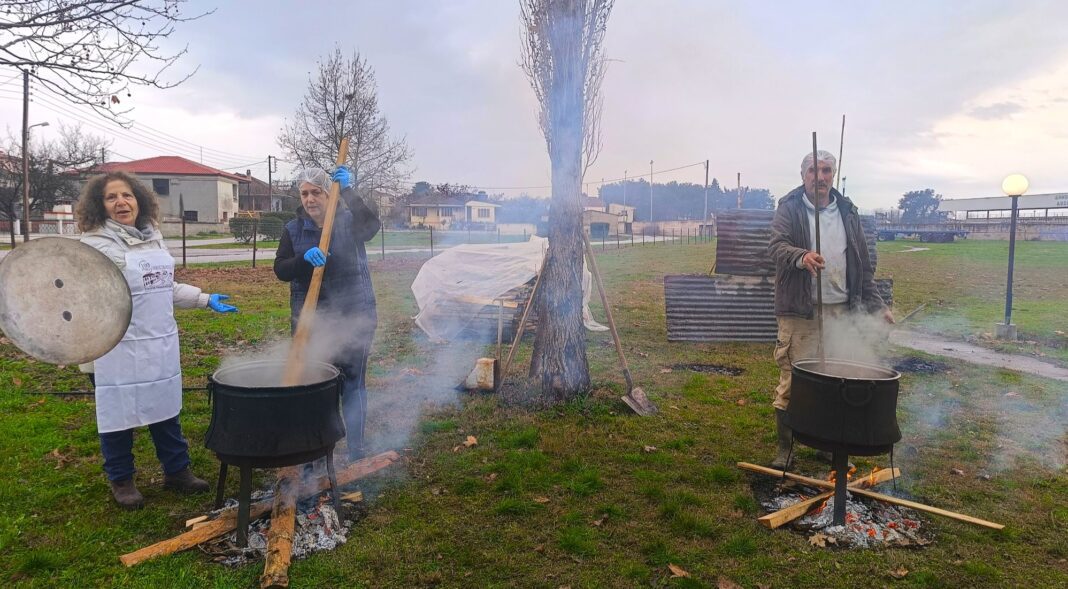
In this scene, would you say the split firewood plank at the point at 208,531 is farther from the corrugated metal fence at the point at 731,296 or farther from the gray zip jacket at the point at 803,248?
the corrugated metal fence at the point at 731,296

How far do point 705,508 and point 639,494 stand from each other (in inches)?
15.8

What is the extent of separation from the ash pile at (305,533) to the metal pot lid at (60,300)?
3.57 ft

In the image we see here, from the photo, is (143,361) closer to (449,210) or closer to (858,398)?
(858,398)

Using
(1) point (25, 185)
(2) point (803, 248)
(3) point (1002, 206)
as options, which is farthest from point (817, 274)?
(3) point (1002, 206)

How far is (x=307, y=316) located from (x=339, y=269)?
505mm

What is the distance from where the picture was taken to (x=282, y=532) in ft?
9.59

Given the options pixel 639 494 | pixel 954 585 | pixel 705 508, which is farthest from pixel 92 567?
pixel 954 585

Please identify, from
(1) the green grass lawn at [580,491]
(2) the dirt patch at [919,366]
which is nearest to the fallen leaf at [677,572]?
(1) the green grass lawn at [580,491]

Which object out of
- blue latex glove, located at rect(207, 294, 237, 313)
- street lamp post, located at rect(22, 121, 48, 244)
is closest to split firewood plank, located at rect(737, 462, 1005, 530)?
blue latex glove, located at rect(207, 294, 237, 313)

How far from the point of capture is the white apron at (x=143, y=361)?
3.16 meters

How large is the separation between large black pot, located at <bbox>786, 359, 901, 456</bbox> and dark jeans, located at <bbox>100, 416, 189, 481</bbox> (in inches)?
141

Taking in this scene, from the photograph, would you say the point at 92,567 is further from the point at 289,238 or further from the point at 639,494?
the point at 639,494

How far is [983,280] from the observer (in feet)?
52.2

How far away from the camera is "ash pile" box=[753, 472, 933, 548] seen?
122 inches
